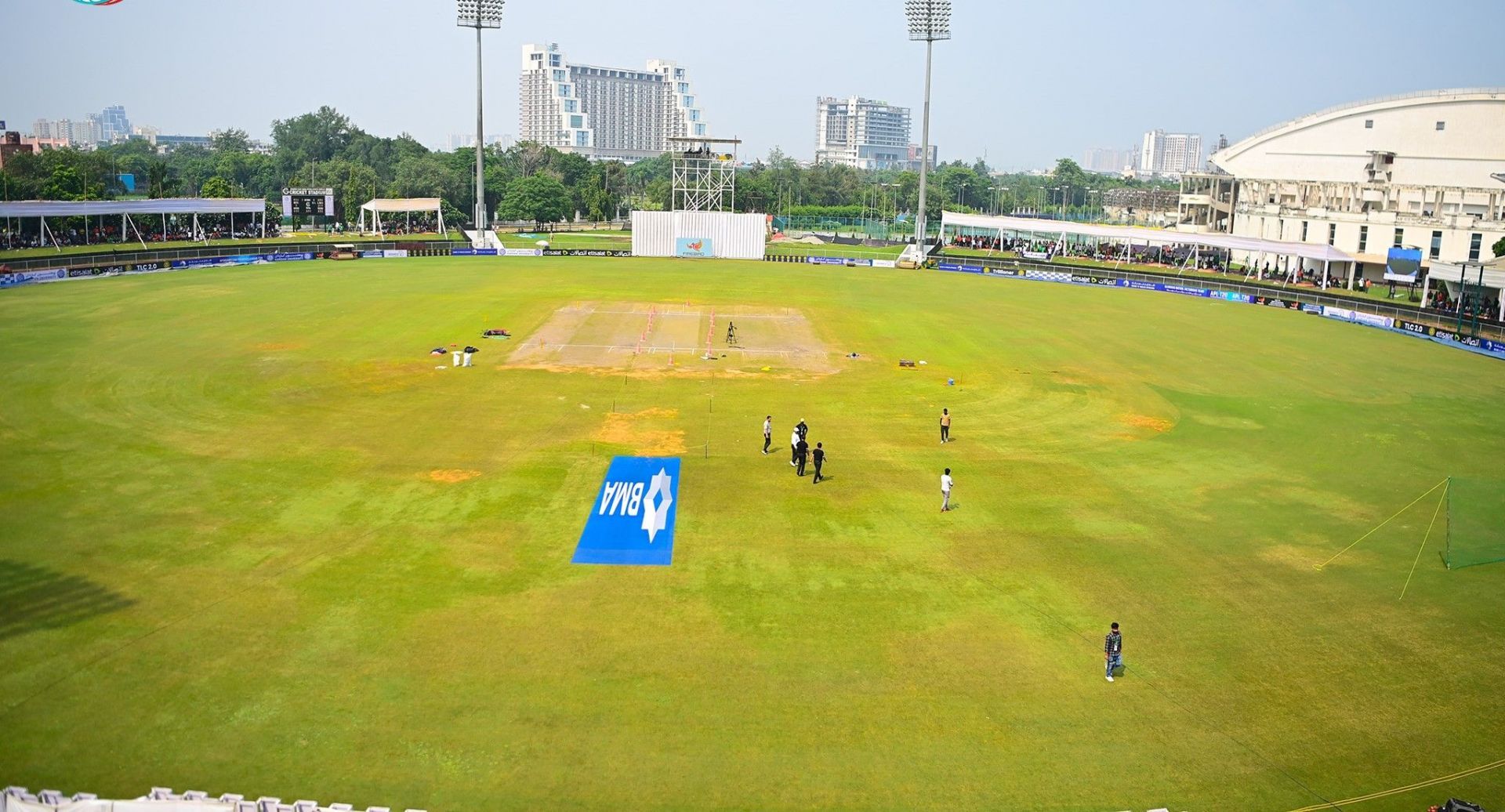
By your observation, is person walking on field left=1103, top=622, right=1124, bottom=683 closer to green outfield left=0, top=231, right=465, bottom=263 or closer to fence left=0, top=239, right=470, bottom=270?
fence left=0, top=239, right=470, bottom=270

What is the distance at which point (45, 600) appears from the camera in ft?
68.7

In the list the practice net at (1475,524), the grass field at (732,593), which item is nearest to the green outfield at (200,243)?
the grass field at (732,593)

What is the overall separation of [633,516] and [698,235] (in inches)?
3179

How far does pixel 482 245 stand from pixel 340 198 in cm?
4542

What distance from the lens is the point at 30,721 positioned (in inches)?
647

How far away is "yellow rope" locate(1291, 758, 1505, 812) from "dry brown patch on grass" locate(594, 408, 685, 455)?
69.5 ft

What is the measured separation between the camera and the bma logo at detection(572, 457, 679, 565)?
80.7 feet

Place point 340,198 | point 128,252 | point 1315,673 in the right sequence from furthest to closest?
1. point 340,198
2. point 128,252
3. point 1315,673

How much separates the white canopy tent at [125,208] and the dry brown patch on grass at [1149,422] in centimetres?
8367

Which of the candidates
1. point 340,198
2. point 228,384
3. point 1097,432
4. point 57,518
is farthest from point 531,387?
point 340,198

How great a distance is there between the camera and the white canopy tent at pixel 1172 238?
85062 mm

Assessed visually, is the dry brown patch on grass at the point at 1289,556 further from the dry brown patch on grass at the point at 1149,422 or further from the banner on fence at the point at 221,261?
the banner on fence at the point at 221,261

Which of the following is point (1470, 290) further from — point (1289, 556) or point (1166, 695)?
point (1166, 695)

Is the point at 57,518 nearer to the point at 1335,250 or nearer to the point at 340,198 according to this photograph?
the point at 1335,250
